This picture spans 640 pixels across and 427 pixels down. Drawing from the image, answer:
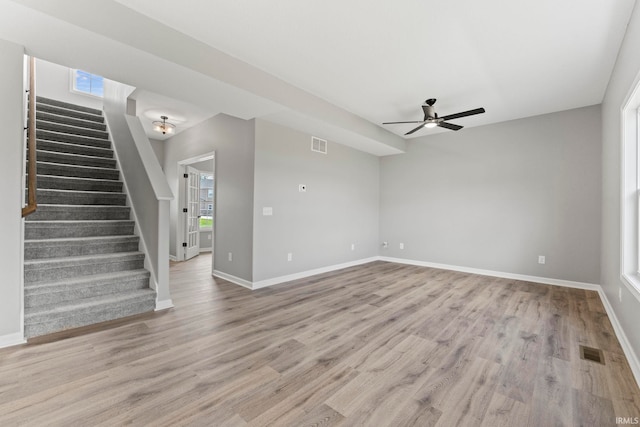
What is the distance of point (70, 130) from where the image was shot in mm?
4578

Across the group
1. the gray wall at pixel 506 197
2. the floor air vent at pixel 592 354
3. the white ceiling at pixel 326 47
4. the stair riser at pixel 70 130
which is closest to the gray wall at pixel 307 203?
the white ceiling at pixel 326 47

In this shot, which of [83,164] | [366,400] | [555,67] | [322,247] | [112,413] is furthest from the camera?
[322,247]

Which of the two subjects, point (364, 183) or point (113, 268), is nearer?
point (113, 268)

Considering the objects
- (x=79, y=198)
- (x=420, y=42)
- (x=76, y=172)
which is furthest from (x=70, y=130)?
(x=420, y=42)

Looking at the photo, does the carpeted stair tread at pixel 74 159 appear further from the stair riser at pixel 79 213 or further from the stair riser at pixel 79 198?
the stair riser at pixel 79 213

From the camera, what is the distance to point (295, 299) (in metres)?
3.56

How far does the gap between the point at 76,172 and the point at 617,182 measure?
6645mm

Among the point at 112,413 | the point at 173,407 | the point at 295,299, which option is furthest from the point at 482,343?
the point at 112,413

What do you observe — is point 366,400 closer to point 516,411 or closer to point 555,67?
point 516,411

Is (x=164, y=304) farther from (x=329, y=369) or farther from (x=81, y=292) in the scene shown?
(x=329, y=369)

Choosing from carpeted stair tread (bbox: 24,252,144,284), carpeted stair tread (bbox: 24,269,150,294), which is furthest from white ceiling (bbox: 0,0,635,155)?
carpeted stair tread (bbox: 24,269,150,294)

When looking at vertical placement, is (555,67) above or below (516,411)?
above

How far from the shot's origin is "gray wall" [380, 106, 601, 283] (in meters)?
4.18

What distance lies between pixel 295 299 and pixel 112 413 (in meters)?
2.19
